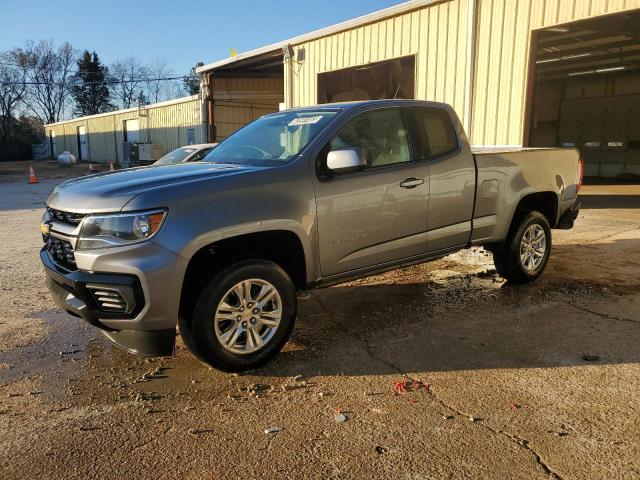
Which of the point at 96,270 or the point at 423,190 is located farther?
the point at 423,190

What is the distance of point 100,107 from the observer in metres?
68.6

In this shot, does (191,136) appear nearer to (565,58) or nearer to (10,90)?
(565,58)

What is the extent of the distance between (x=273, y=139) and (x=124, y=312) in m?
2.02

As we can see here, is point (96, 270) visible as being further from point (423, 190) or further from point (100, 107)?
point (100, 107)

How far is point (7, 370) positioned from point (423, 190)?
3.57m

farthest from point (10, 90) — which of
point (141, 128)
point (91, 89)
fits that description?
point (141, 128)

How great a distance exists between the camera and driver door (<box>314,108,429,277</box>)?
399 centimetres

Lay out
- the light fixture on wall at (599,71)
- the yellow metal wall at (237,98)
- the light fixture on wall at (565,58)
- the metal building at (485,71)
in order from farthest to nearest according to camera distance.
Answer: the yellow metal wall at (237,98), the light fixture on wall at (599,71), the light fixture on wall at (565,58), the metal building at (485,71)

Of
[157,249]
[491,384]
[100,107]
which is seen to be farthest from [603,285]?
[100,107]

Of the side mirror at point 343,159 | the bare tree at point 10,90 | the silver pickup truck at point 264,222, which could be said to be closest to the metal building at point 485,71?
the silver pickup truck at point 264,222

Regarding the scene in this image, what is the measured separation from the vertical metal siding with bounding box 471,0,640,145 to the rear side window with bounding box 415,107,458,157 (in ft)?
19.5

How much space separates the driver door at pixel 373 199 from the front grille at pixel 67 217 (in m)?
1.65

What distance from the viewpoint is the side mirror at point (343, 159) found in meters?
3.88

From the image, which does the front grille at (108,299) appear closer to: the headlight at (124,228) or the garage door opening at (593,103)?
the headlight at (124,228)
